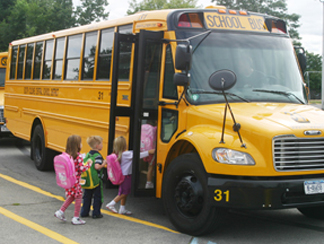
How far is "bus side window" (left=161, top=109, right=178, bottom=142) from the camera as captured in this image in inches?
245

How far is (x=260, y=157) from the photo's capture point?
512cm

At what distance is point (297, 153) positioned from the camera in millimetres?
5203

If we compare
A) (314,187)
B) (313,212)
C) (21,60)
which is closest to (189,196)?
(314,187)

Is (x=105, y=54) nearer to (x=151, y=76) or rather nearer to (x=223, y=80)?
(x=151, y=76)

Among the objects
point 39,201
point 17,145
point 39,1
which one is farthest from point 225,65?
point 39,1

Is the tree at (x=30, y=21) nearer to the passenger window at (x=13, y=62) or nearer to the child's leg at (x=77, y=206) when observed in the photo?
the passenger window at (x=13, y=62)

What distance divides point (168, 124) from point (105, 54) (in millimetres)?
2321

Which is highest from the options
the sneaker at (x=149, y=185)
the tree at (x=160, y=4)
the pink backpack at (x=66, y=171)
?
the tree at (x=160, y=4)

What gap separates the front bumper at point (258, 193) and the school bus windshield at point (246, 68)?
1185 mm

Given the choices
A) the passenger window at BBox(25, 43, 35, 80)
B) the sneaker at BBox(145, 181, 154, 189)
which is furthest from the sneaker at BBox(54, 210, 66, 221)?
the passenger window at BBox(25, 43, 35, 80)

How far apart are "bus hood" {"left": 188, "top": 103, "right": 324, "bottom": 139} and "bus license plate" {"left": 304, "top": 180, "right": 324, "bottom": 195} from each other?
20.3 inches

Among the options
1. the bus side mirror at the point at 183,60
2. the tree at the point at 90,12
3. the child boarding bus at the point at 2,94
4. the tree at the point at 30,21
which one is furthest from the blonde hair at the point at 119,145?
the tree at the point at 90,12

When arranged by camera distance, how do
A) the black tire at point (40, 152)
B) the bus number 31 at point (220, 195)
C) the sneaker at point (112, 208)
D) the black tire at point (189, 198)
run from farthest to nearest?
the black tire at point (40, 152)
the sneaker at point (112, 208)
the black tire at point (189, 198)
the bus number 31 at point (220, 195)

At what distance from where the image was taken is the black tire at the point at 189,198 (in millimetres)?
5383
